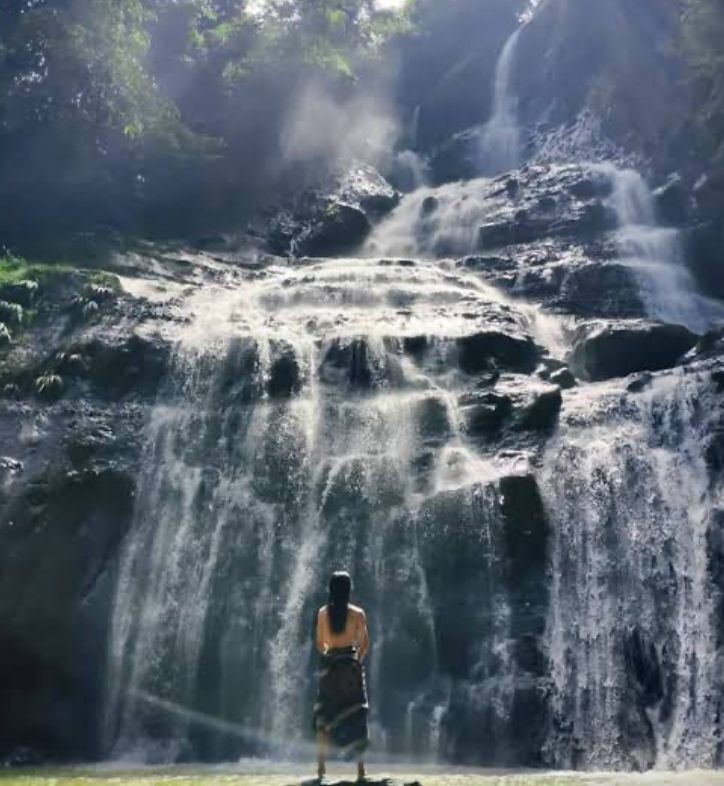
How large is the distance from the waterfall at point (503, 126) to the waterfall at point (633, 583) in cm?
2271

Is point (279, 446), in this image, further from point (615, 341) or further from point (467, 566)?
point (615, 341)

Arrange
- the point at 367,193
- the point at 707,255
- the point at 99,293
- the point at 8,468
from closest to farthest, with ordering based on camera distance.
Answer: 1. the point at 8,468
2. the point at 99,293
3. the point at 707,255
4. the point at 367,193

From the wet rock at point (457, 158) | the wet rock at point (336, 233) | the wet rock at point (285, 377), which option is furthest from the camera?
the wet rock at point (457, 158)

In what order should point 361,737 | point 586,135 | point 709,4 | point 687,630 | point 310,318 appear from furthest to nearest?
point 586,135
point 709,4
point 310,318
point 687,630
point 361,737

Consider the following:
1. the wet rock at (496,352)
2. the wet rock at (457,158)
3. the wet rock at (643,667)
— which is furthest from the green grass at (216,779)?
the wet rock at (457,158)

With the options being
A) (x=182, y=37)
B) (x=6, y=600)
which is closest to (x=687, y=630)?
(x=6, y=600)

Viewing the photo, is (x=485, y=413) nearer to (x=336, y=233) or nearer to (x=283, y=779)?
(x=283, y=779)

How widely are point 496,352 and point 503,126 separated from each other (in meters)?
23.5

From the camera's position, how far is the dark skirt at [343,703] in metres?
8.39

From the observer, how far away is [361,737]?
841cm

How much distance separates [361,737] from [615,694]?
7554 mm

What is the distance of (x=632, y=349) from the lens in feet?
69.8

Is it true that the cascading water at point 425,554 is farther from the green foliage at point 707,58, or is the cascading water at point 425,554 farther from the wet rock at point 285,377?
the green foliage at point 707,58

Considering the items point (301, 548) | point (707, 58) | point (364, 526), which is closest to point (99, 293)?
point (301, 548)
